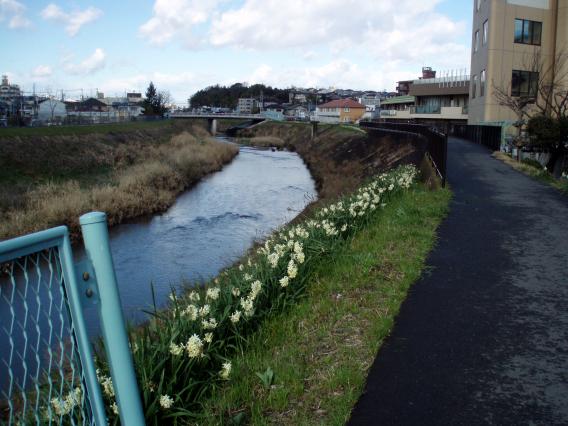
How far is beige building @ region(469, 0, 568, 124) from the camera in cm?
3531

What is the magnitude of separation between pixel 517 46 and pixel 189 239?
90.3 feet

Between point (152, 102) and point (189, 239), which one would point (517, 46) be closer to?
Result: point (189, 239)

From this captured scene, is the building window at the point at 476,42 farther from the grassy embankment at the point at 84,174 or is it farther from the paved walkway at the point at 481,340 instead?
the paved walkway at the point at 481,340

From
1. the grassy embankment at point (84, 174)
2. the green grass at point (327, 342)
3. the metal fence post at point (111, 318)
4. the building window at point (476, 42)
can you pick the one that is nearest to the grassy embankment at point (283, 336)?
the green grass at point (327, 342)

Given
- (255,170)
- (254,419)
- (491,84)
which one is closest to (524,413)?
(254,419)

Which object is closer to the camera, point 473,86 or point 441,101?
point 473,86

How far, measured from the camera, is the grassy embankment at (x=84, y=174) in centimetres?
2130

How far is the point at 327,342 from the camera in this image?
5004 mm

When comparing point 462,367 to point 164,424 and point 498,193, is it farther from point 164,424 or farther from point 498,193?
point 498,193

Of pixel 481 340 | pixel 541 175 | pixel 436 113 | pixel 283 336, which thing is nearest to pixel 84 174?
pixel 541 175

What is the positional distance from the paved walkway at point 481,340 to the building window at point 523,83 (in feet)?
97.5

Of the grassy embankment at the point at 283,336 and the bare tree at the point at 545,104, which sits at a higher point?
the bare tree at the point at 545,104

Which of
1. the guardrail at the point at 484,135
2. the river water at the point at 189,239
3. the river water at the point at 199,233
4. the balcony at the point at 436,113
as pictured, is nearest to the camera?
the river water at the point at 189,239

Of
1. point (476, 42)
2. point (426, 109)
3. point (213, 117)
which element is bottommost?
point (426, 109)
